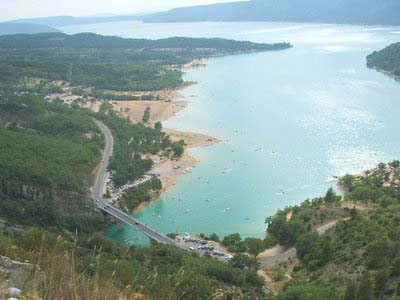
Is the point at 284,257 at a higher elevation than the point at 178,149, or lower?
lower

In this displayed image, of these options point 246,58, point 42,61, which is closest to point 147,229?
point 42,61

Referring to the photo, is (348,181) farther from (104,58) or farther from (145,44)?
(145,44)

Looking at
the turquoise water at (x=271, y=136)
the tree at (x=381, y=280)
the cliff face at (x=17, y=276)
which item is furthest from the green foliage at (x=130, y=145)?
the cliff face at (x=17, y=276)

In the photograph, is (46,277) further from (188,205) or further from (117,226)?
(188,205)

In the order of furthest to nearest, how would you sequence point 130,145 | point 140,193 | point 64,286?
point 130,145
point 140,193
point 64,286

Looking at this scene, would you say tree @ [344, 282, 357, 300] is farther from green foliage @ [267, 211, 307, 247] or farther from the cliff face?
the cliff face

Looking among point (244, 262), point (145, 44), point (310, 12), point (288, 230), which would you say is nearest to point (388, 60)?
point (145, 44)
